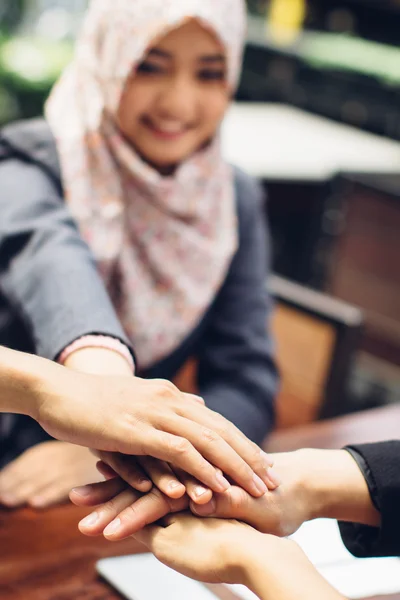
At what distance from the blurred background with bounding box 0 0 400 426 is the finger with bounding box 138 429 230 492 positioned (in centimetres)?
104

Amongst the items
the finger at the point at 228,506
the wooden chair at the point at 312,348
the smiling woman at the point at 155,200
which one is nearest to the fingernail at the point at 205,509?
the finger at the point at 228,506

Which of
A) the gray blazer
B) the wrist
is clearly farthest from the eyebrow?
the wrist

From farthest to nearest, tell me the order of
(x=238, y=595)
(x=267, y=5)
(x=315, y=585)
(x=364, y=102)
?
(x=267, y=5), (x=364, y=102), (x=238, y=595), (x=315, y=585)

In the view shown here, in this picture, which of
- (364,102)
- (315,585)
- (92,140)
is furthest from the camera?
(364,102)

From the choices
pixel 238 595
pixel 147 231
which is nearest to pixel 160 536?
pixel 238 595

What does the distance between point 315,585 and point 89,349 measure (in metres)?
0.40

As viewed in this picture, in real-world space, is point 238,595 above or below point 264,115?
above

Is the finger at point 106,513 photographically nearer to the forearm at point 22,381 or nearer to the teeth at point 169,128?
the forearm at point 22,381

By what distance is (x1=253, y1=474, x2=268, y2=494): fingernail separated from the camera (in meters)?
Answer: 0.88

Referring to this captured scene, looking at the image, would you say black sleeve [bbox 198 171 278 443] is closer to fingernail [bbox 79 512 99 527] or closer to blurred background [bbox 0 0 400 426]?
blurred background [bbox 0 0 400 426]

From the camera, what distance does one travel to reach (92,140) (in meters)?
1.42

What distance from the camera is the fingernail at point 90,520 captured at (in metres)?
0.80

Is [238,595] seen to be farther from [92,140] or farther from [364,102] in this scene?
[364,102]

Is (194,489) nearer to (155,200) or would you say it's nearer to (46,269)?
(46,269)
